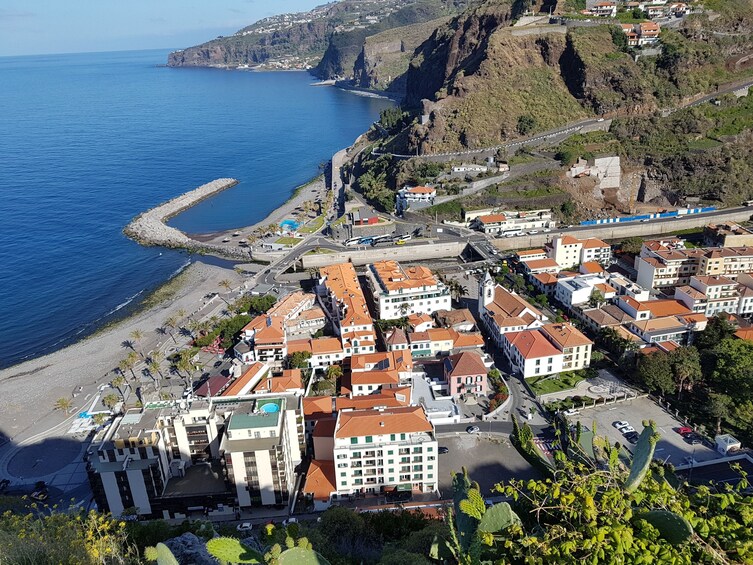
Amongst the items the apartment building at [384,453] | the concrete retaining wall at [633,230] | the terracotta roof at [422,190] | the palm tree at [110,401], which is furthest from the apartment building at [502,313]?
the palm tree at [110,401]

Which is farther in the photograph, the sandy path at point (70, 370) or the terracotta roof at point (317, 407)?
the sandy path at point (70, 370)

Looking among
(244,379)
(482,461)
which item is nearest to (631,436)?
(482,461)

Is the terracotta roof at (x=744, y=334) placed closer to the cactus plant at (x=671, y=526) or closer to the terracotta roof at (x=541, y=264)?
the terracotta roof at (x=541, y=264)

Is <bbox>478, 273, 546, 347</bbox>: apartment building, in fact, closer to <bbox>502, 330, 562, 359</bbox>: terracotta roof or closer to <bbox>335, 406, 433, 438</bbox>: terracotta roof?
<bbox>502, 330, 562, 359</bbox>: terracotta roof

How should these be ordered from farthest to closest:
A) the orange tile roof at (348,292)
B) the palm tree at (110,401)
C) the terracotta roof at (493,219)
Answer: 1. the terracotta roof at (493,219)
2. the orange tile roof at (348,292)
3. the palm tree at (110,401)

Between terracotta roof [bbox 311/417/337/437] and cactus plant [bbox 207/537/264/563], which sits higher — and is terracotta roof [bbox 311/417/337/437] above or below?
below

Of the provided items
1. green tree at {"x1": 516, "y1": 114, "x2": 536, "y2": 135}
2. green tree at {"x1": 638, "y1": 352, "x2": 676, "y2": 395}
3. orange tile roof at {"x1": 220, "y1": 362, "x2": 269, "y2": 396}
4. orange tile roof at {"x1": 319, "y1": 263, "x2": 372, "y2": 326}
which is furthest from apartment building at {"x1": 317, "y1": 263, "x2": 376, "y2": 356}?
green tree at {"x1": 516, "y1": 114, "x2": 536, "y2": 135}

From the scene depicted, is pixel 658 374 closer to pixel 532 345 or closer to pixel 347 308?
pixel 532 345
